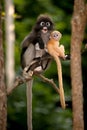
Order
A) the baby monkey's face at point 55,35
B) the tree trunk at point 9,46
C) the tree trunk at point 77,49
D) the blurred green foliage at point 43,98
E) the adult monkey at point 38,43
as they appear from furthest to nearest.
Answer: the blurred green foliage at point 43,98 < the adult monkey at point 38,43 < the baby monkey's face at point 55,35 < the tree trunk at point 77,49 < the tree trunk at point 9,46

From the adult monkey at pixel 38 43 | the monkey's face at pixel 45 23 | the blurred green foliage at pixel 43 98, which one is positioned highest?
the monkey's face at pixel 45 23

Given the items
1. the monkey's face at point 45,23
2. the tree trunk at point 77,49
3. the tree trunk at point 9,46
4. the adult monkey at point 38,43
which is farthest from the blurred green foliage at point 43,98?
the tree trunk at point 9,46

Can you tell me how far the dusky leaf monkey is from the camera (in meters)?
6.09

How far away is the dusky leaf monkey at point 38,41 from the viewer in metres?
6.09

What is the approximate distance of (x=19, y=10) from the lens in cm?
861

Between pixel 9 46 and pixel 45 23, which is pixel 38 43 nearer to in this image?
pixel 45 23

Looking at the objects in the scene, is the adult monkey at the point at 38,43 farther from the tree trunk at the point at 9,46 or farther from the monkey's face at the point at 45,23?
the tree trunk at the point at 9,46

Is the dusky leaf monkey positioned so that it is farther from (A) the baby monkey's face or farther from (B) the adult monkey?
(A) the baby monkey's face

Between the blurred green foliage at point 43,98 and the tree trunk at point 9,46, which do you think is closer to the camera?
the tree trunk at point 9,46

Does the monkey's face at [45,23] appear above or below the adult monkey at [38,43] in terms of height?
above

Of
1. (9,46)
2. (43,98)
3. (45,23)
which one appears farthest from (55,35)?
(43,98)

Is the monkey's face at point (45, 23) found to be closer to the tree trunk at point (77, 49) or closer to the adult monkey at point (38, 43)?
the adult monkey at point (38, 43)

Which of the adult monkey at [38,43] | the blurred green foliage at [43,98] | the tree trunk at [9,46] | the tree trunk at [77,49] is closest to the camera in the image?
the tree trunk at [9,46]

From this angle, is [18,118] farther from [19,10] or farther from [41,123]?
[19,10]
